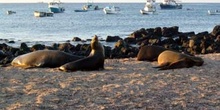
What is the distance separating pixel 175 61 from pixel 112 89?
12.0ft

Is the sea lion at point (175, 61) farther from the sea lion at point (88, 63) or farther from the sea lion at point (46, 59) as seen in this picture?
the sea lion at point (46, 59)

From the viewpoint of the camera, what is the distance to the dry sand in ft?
26.1

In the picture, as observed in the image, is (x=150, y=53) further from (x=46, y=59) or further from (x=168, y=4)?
(x=168, y=4)

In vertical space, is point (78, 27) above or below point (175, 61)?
below

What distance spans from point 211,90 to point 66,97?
2723 millimetres

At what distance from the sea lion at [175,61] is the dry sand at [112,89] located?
11.1 inches

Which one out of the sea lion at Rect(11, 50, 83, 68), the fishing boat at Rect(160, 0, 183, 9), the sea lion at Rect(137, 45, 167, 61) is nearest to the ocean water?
the sea lion at Rect(137, 45, 167, 61)

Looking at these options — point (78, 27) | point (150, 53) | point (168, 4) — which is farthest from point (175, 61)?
point (168, 4)

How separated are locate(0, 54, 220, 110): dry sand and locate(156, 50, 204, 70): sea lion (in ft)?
0.93

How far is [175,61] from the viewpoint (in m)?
12.5

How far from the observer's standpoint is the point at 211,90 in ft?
29.9

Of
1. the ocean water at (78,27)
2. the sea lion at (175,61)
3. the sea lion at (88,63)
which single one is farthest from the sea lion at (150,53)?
the ocean water at (78,27)

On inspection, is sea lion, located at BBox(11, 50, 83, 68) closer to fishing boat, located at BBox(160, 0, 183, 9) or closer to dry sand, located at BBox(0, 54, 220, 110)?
dry sand, located at BBox(0, 54, 220, 110)

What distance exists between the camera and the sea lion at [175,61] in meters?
12.1
